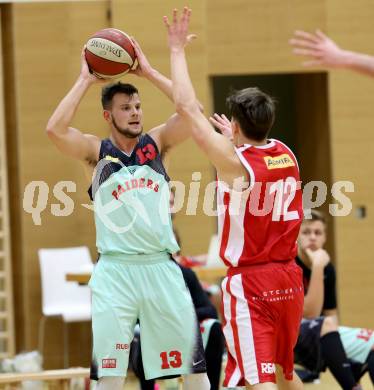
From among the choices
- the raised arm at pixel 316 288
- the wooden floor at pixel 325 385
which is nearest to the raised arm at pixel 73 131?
the raised arm at pixel 316 288

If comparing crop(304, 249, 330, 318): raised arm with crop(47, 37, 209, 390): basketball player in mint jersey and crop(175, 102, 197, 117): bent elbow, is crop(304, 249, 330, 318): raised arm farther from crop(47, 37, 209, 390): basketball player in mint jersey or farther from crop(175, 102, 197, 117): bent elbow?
crop(175, 102, 197, 117): bent elbow

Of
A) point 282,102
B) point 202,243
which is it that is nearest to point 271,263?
point 202,243

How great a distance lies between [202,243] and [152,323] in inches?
197

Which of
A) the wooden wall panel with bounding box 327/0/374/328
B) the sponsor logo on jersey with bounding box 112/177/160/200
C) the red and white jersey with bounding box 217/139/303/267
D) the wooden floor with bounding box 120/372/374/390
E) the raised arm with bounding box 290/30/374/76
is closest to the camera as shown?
the raised arm with bounding box 290/30/374/76

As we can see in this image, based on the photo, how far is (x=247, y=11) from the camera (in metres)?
10.8

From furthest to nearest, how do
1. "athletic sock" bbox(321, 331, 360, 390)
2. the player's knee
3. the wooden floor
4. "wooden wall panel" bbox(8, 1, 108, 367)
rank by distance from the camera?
"wooden wall panel" bbox(8, 1, 108, 367) < the wooden floor < the player's knee < "athletic sock" bbox(321, 331, 360, 390)

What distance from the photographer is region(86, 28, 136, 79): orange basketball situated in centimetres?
576

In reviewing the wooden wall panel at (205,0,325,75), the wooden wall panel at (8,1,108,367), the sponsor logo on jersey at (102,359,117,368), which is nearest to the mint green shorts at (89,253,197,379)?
the sponsor logo on jersey at (102,359,117,368)

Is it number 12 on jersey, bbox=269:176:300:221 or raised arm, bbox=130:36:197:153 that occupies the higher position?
raised arm, bbox=130:36:197:153

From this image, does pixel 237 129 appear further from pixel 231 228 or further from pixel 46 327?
pixel 46 327

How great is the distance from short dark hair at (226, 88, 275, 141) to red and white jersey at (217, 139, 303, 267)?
0.08 meters

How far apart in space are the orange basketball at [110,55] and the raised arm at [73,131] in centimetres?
6

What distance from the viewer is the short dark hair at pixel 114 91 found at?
19.4 feet

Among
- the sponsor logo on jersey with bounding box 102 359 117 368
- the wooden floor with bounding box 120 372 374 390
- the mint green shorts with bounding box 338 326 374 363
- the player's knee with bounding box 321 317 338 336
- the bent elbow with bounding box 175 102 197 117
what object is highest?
the bent elbow with bounding box 175 102 197 117
